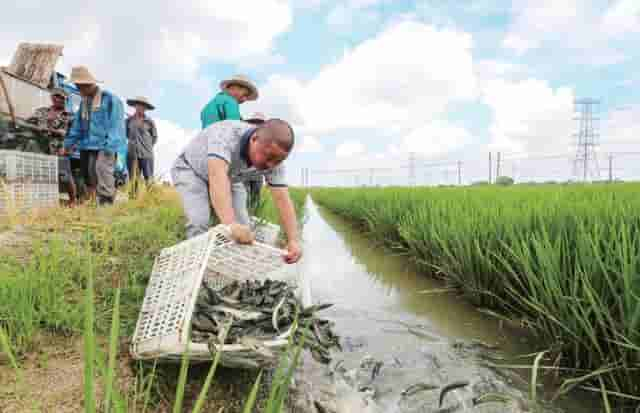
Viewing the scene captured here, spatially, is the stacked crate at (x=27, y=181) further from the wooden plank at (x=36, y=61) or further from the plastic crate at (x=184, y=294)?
the wooden plank at (x=36, y=61)

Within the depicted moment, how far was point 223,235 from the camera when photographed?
1.47 metres

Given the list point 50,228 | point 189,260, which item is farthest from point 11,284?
point 50,228

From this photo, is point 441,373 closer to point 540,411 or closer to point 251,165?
point 540,411

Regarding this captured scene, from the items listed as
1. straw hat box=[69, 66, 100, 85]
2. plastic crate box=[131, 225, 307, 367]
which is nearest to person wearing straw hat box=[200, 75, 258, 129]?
straw hat box=[69, 66, 100, 85]

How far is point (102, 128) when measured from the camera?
3.61 meters

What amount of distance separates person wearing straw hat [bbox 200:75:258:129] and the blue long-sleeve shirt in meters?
0.85

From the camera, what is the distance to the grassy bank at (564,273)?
1.23m

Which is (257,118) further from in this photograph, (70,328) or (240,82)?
(70,328)

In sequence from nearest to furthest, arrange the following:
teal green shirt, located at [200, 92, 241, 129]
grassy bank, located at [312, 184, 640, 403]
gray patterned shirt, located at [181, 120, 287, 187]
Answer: grassy bank, located at [312, 184, 640, 403]
gray patterned shirt, located at [181, 120, 287, 187]
teal green shirt, located at [200, 92, 241, 129]

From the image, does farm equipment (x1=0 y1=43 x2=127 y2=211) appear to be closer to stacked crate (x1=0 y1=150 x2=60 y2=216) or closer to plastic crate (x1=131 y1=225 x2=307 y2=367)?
stacked crate (x1=0 y1=150 x2=60 y2=216)

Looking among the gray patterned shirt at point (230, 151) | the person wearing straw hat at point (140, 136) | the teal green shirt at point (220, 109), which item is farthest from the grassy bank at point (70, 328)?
the person wearing straw hat at point (140, 136)

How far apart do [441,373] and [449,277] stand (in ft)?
4.05

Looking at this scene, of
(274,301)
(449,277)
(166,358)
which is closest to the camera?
(166,358)

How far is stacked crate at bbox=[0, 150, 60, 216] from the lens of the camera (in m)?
3.37
